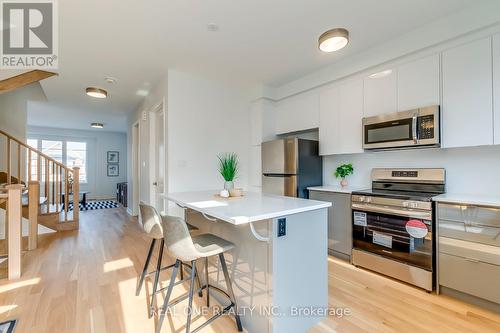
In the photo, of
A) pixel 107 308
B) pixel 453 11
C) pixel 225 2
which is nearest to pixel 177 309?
pixel 107 308

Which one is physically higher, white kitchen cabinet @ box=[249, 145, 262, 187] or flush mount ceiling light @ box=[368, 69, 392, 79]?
flush mount ceiling light @ box=[368, 69, 392, 79]

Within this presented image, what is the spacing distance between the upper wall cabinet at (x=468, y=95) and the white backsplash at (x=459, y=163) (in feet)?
0.99

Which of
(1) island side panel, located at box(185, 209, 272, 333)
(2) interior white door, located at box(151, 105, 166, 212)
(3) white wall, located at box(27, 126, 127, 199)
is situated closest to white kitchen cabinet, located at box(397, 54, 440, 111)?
(1) island side panel, located at box(185, 209, 272, 333)

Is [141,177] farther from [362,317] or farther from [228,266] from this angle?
[362,317]

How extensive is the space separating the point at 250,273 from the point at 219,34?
2296 mm

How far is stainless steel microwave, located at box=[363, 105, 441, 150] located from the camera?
224 cm

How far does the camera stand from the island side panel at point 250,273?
1.47 meters

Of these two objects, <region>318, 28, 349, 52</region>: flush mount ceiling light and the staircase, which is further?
the staircase

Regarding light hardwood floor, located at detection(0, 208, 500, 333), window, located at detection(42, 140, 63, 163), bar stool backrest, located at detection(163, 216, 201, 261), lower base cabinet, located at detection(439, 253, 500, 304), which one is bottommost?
light hardwood floor, located at detection(0, 208, 500, 333)

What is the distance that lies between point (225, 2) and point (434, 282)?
3.14 meters

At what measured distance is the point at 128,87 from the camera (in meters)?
3.89

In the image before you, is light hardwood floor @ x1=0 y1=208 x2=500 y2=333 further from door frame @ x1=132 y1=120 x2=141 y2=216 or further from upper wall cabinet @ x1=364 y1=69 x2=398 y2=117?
door frame @ x1=132 y1=120 x2=141 y2=216

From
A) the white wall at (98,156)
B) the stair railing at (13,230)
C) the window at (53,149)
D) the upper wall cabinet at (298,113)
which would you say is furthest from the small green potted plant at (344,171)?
the window at (53,149)

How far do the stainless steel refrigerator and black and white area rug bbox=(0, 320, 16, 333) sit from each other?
9.52 ft
